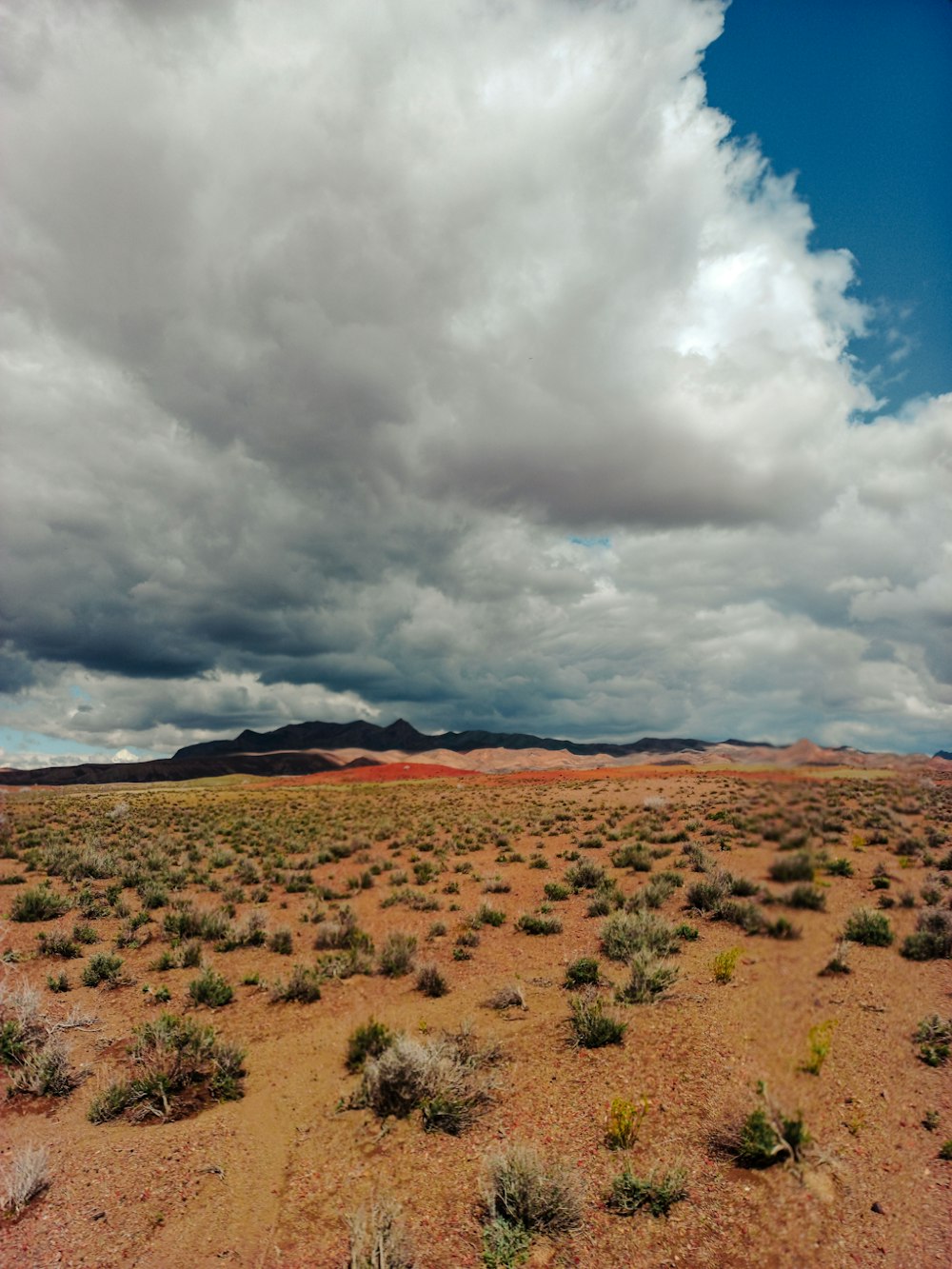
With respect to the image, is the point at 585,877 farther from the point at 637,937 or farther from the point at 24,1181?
the point at 24,1181

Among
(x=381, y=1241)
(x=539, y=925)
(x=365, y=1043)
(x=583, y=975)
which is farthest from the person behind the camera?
(x=539, y=925)

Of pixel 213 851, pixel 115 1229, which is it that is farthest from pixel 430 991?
pixel 213 851

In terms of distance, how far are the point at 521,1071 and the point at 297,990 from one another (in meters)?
5.43

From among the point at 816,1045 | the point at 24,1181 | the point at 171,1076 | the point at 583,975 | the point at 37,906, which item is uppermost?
the point at 816,1045

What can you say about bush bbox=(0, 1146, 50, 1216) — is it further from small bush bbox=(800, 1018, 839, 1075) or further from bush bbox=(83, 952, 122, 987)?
small bush bbox=(800, 1018, 839, 1075)

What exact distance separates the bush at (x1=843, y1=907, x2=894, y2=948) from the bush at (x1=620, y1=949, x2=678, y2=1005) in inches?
146

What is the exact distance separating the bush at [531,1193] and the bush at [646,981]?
4.45m

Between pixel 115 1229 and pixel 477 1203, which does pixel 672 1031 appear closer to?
pixel 477 1203

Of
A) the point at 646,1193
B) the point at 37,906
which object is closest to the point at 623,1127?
the point at 646,1193

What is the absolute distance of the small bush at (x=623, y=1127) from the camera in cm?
702

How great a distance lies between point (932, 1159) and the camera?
630 centimetres

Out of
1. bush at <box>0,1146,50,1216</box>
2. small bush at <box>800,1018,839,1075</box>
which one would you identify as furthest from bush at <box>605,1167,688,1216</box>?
bush at <box>0,1146,50,1216</box>

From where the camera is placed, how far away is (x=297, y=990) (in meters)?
12.3

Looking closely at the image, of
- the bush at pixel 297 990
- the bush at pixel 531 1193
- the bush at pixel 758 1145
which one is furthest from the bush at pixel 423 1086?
the bush at pixel 297 990
